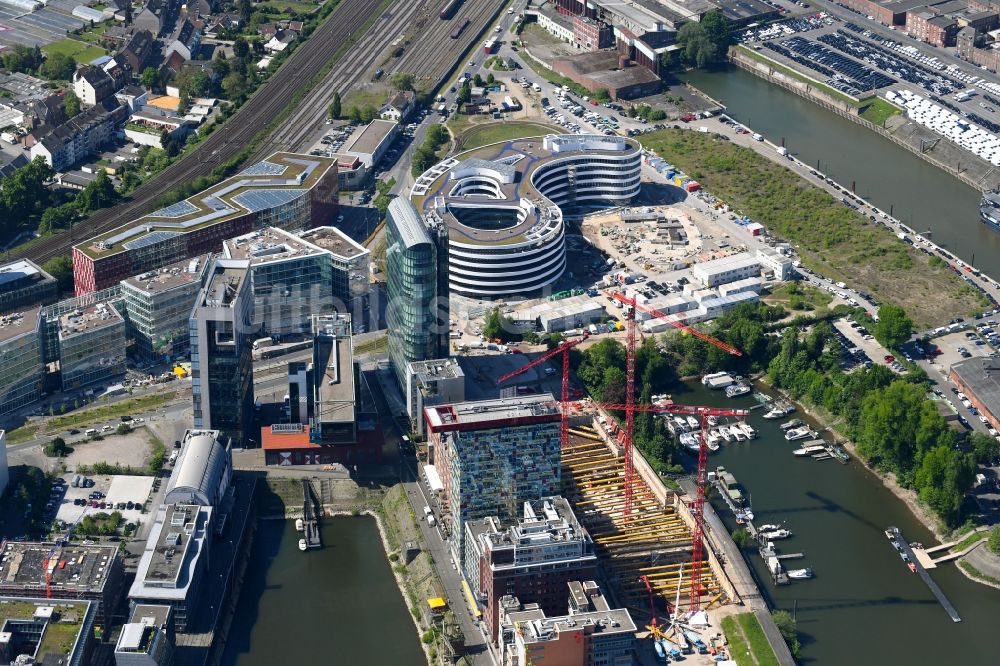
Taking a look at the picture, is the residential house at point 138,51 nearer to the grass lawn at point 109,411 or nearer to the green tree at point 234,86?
the green tree at point 234,86

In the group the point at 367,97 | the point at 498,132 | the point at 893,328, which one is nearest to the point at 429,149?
the point at 498,132

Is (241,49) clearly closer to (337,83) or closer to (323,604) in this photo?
(337,83)

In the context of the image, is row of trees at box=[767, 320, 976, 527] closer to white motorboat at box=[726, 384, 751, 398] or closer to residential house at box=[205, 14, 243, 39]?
white motorboat at box=[726, 384, 751, 398]

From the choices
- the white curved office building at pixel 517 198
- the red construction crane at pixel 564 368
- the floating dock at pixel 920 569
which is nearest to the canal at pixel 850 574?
the floating dock at pixel 920 569

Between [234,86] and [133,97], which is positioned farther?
[234,86]

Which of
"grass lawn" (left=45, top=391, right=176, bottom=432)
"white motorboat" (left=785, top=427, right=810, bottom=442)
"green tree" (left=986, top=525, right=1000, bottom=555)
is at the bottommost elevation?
"white motorboat" (left=785, top=427, right=810, bottom=442)

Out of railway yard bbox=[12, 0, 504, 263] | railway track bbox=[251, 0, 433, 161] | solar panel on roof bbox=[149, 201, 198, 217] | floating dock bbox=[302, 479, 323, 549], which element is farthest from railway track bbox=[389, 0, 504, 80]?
Answer: floating dock bbox=[302, 479, 323, 549]
